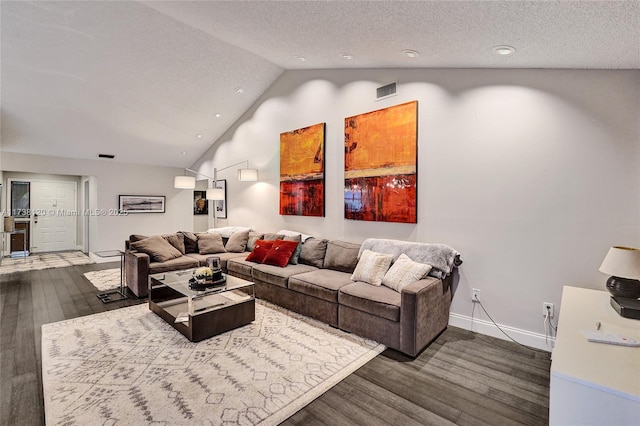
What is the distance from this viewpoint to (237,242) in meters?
5.51

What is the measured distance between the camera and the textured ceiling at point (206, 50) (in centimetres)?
217

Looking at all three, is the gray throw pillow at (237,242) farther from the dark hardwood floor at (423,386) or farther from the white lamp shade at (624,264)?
the white lamp shade at (624,264)

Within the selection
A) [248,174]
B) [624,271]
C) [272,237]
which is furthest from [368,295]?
[248,174]

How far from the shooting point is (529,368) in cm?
254

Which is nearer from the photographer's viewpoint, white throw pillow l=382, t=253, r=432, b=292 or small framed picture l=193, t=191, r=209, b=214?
white throw pillow l=382, t=253, r=432, b=292

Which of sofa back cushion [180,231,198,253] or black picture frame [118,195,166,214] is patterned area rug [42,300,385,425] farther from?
black picture frame [118,195,166,214]

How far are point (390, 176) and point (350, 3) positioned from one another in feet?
6.42

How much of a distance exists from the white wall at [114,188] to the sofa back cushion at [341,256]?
19.5ft

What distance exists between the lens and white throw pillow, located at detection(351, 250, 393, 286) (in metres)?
3.30

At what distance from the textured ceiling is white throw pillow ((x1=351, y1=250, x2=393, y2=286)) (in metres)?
2.14

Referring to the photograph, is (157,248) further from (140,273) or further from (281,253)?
(281,253)

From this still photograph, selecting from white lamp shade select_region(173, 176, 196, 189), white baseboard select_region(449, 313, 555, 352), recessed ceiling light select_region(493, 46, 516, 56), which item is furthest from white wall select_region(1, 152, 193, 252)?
recessed ceiling light select_region(493, 46, 516, 56)

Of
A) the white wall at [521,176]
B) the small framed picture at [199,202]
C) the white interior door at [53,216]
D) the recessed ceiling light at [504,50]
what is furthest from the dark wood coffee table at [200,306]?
the white interior door at [53,216]

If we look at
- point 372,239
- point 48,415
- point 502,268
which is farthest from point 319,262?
point 48,415
